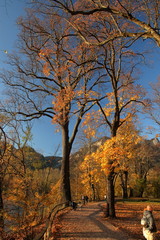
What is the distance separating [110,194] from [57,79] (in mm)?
10592

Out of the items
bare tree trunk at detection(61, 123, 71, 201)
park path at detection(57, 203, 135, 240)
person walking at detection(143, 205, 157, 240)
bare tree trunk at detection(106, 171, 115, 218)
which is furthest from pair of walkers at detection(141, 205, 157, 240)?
bare tree trunk at detection(61, 123, 71, 201)

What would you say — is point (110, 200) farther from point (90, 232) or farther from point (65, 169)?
point (65, 169)

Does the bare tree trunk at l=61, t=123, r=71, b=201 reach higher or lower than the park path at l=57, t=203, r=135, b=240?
higher

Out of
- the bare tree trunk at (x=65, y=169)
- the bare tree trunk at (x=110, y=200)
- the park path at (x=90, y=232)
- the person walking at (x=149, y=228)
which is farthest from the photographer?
the bare tree trunk at (x=65, y=169)

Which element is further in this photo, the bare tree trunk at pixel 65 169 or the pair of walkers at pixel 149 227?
the bare tree trunk at pixel 65 169

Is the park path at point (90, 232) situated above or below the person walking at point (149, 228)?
below

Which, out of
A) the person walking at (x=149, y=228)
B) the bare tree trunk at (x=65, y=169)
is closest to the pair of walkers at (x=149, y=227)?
the person walking at (x=149, y=228)

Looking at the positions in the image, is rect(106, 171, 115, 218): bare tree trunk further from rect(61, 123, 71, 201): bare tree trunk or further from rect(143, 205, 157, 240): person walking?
rect(143, 205, 157, 240): person walking

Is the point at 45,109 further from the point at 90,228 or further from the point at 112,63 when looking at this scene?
the point at 90,228

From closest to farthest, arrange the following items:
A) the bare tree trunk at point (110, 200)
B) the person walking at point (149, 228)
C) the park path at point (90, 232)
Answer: the person walking at point (149, 228) < the park path at point (90, 232) < the bare tree trunk at point (110, 200)

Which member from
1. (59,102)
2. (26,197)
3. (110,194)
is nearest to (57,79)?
(59,102)

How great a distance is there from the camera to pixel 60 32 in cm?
1384

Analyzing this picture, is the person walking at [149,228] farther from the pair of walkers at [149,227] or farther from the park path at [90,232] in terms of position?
the park path at [90,232]

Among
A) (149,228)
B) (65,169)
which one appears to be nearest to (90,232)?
(149,228)
